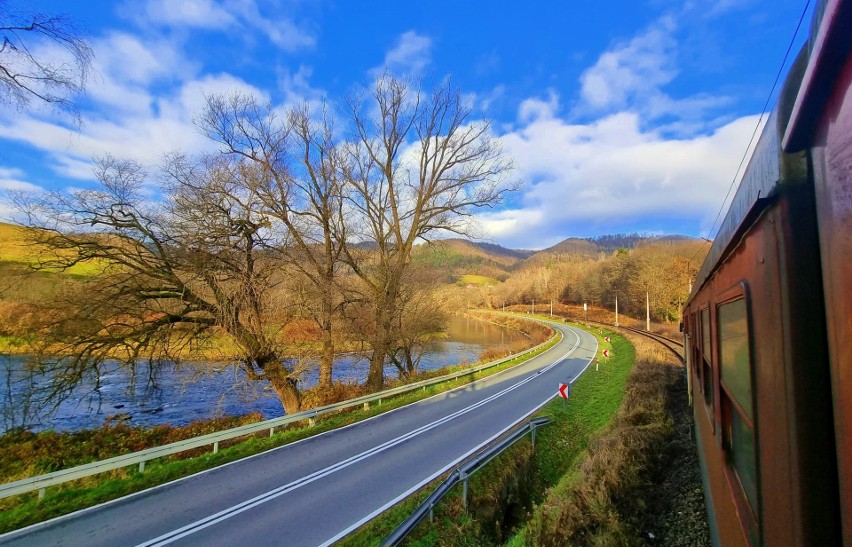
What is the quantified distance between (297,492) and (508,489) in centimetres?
441

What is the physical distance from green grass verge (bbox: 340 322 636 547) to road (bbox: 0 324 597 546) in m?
0.51

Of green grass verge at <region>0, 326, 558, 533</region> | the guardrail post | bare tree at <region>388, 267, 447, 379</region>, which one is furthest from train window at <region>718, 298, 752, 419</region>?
bare tree at <region>388, 267, 447, 379</region>

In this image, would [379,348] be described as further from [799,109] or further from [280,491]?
[799,109]

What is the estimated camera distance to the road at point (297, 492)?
21.3ft

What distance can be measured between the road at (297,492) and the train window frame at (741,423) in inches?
228

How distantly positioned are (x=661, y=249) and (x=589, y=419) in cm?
5607

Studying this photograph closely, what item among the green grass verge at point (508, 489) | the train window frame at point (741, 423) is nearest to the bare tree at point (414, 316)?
the green grass verge at point (508, 489)

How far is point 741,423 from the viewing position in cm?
264

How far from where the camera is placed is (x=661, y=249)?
60281mm

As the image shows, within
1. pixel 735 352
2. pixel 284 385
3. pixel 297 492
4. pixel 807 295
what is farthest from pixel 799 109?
pixel 284 385

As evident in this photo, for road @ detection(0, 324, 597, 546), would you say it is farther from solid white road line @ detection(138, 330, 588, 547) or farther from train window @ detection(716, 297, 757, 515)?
train window @ detection(716, 297, 757, 515)

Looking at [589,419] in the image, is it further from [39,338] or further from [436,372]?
[39,338]

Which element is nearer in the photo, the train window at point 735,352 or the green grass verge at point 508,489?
the train window at point 735,352

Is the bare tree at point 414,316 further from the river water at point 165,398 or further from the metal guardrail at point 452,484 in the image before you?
the metal guardrail at point 452,484
